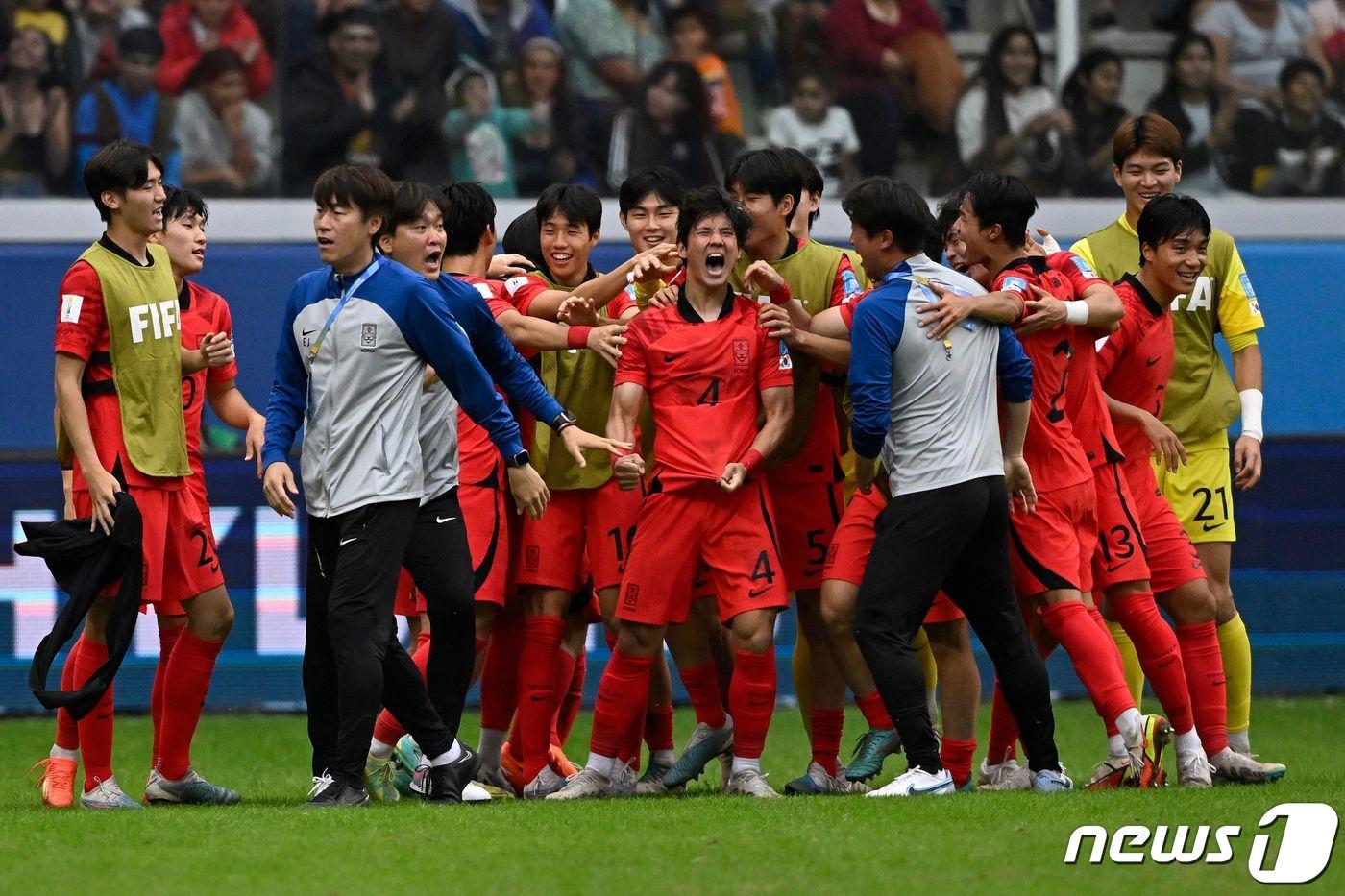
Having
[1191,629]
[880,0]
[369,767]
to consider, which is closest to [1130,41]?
[880,0]

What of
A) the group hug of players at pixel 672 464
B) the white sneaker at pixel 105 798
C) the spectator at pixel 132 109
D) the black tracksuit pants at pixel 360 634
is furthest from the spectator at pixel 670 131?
the white sneaker at pixel 105 798

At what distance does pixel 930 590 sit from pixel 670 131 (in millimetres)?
6375

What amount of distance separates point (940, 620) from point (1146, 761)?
84 cm

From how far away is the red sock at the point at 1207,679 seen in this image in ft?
22.5

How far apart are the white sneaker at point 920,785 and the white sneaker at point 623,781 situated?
932 mm

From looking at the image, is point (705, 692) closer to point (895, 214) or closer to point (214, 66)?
point (895, 214)

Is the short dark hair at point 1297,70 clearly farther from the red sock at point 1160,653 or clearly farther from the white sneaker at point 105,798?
the white sneaker at point 105,798

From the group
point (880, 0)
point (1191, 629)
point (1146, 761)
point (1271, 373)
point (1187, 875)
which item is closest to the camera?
point (1187, 875)

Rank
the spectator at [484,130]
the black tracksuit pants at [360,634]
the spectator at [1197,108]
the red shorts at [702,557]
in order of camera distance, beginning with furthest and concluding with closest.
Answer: the spectator at [1197,108]
the spectator at [484,130]
the red shorts at [702,557]
the black tracksuit pants at [360,634]

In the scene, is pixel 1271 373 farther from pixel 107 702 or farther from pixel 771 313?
pixel 107 702

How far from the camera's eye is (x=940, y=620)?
22.0 ft

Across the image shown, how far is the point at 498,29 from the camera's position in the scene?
1204 centimetres

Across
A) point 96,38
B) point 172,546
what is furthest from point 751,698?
point 96,38

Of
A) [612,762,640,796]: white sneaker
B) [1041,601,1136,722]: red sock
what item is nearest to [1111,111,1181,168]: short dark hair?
[1041,601,1136,722]: red sock
